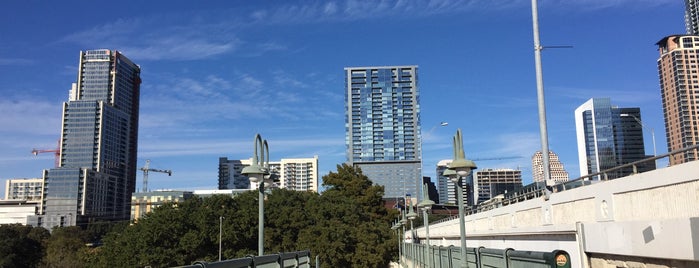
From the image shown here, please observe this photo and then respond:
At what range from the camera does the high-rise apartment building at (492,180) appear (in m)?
173

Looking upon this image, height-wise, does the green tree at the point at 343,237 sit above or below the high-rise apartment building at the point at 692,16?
below

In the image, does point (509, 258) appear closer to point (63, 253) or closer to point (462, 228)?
point (462, 228)

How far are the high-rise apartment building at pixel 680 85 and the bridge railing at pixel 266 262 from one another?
169 ft

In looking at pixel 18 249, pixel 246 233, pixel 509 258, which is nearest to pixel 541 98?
pixel 509 258

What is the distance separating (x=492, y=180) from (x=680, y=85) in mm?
124735

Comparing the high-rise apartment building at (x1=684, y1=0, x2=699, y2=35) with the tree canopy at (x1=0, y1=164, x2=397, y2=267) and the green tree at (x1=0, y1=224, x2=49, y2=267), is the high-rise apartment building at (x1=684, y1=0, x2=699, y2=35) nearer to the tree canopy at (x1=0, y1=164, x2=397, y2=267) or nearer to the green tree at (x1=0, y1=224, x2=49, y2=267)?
the tree canopy at (x1=0, y1=164, x2=397, y2=267)

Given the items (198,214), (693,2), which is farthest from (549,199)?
(693,2)

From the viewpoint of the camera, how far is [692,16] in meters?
84.3

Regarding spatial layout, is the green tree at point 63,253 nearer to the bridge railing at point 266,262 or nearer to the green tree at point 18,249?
the green tree at point 18,249

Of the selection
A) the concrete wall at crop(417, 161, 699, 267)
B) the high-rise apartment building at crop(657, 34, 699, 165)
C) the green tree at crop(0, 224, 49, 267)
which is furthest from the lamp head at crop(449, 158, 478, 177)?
the green tree at crop(0, 224, 49, 267)

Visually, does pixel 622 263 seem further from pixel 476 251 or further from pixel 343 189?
pixel 343 189

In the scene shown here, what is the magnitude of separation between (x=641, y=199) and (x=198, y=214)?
1250 inches

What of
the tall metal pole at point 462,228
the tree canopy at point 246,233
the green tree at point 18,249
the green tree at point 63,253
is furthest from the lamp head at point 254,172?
the green tree at point 18,249

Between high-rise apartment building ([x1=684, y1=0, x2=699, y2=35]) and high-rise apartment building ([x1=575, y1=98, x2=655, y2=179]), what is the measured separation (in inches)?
1348
